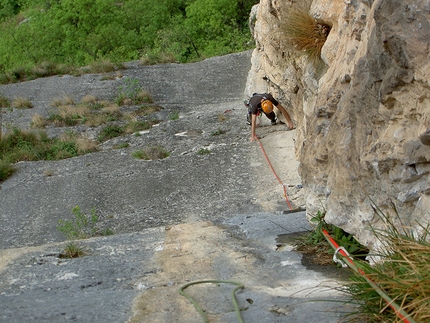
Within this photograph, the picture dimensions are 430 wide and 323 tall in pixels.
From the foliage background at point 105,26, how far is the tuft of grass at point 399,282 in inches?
1078

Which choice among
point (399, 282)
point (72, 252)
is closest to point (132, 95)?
point (72, 252)

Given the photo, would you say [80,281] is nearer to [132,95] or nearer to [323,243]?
[323,243]

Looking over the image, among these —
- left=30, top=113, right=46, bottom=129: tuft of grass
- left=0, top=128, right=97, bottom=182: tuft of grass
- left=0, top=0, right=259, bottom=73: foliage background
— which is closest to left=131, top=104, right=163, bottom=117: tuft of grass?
left=0, top=128, right=97, bottom=182: tuft of grass

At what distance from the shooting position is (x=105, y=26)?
32625 millimetres

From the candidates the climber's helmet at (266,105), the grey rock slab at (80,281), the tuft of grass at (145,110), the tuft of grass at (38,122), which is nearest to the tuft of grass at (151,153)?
the climber's helmet at (266,105)

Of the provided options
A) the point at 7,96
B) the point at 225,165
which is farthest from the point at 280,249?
the point at 7,96

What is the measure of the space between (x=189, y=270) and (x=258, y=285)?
0.77 m

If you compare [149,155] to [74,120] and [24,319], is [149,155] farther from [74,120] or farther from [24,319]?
[24,319]

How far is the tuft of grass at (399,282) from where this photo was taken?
2.81 meters

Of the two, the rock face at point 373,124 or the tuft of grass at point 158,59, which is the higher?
the rock face at point 373,124

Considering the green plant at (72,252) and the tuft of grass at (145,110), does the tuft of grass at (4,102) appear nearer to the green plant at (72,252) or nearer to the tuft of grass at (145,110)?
the tuft of grass at (145,110)

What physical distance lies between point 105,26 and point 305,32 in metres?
25.9

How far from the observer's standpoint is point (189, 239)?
5969 mm

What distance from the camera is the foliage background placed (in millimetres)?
30188
